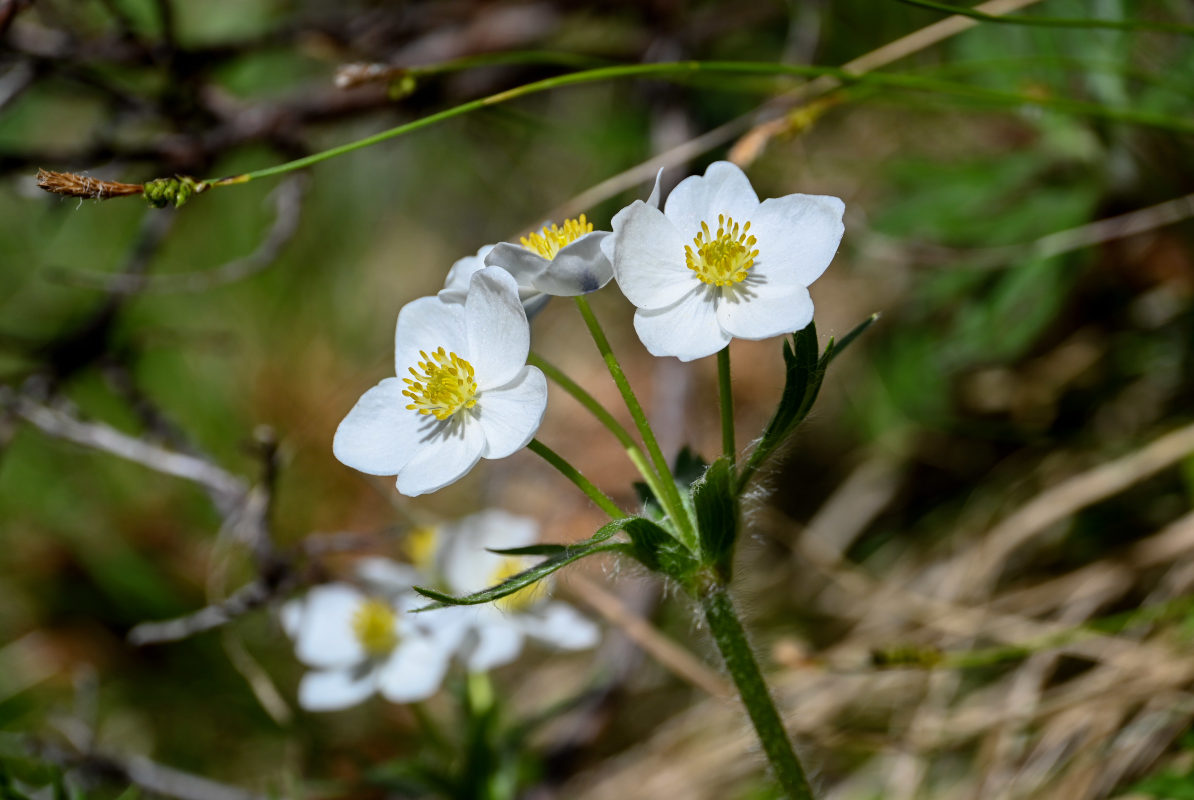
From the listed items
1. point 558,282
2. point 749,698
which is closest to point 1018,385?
point 749,698

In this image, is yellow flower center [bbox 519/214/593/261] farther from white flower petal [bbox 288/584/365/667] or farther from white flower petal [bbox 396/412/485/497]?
white flower petal [bbox 288/584/365/667]

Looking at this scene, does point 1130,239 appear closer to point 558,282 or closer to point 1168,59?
point 1168,59

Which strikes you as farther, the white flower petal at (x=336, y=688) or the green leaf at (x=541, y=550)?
the white flower petal at (x=336, y=688)

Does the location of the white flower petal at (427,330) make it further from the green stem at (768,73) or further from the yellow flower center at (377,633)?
the yellow flower center at (377,633)

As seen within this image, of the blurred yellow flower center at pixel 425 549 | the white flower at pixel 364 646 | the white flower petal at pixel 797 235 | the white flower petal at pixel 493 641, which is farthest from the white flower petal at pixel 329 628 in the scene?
the white flower petal at pixel 797 235

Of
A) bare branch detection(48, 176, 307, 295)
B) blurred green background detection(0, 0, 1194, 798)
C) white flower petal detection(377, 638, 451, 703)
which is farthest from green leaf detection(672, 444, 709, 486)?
bare branch detection(48, 176, 307, 295)

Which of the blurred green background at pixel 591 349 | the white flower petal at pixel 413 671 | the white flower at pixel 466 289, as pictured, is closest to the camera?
the white flower at pixel 466 289

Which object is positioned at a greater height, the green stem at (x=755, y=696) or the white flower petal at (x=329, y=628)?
the white flower petal at (x=329, y=628)
